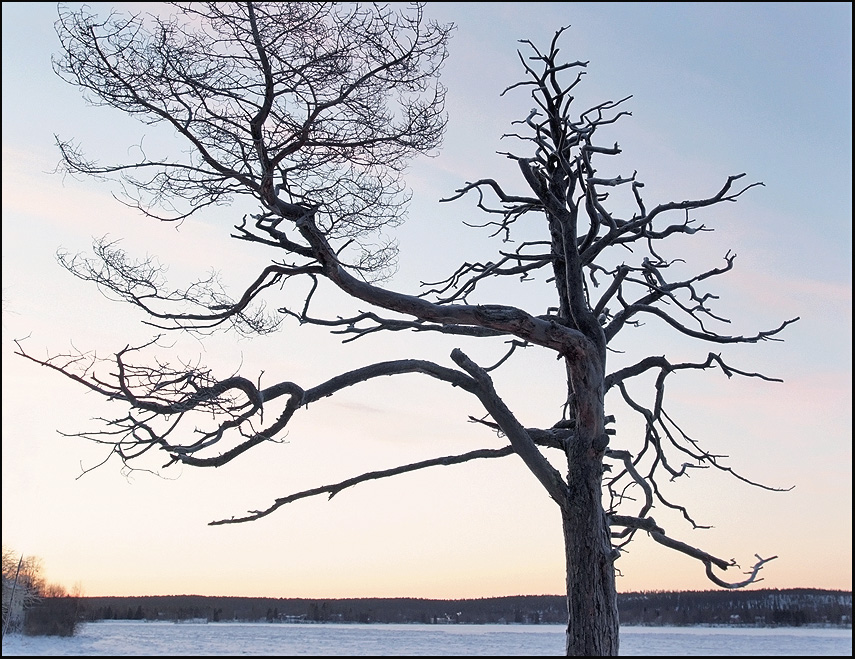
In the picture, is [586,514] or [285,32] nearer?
[285,32]

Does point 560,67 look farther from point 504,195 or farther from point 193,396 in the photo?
point 193,396

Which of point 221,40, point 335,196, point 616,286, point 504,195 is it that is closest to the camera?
point 221,40

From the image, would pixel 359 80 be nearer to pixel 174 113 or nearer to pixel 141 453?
pixel 174 113

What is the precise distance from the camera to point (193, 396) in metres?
4.94

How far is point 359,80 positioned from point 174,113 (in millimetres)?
1233

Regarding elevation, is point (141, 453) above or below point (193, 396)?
below

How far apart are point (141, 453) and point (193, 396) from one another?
436 mm

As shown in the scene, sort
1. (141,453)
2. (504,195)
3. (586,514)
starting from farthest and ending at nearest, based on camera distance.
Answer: (504,195), (586,514), (141,453)

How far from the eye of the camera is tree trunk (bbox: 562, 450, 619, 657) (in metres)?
5.48

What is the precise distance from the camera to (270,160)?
5484 mm

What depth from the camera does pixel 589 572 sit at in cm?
558

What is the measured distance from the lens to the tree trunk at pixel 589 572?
548cm

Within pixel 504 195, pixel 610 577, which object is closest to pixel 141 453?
pixel 610 577

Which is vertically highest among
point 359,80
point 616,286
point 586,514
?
point 359,80
